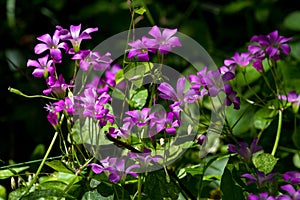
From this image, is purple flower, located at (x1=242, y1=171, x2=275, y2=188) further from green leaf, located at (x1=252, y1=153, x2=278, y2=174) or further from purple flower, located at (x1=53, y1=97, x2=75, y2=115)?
purple flower, located at (x1=53, y1=97, x2=75, y2=115)

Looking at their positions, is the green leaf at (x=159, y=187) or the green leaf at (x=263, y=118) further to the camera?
the green leaf at (x=263, y=118)

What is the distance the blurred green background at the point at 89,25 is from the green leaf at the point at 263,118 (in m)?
0.56

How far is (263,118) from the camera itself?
956 millimetres

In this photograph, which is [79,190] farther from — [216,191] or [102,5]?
[102,5]

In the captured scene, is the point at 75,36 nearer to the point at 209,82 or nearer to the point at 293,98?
the point at 209,82

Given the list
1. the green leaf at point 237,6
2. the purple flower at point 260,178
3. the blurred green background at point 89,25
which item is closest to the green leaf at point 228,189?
the purple flower at point 260,178

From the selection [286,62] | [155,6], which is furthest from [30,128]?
[286,62]

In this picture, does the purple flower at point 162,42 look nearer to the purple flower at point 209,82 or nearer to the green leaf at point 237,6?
the purple flower at point 209,82

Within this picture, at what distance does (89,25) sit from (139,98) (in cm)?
111

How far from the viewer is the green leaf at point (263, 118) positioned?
0.94m

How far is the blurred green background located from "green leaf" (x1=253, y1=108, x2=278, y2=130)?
0.56m

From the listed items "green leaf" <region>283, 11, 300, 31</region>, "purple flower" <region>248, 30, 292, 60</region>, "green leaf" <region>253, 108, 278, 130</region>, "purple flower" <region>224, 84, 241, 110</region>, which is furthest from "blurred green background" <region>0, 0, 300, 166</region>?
"purple flower" <region>224, 84, 241, 110</region>

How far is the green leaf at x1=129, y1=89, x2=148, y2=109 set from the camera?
79 centimetres

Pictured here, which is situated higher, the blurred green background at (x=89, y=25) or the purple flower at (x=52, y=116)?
the blurred green background at (x=89, y=25)
